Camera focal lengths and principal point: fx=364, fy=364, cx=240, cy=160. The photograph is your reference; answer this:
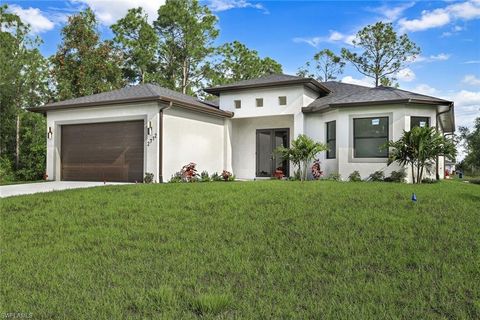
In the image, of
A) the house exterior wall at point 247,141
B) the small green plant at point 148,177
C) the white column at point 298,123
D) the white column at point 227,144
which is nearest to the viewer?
the small green plant at point 148,177

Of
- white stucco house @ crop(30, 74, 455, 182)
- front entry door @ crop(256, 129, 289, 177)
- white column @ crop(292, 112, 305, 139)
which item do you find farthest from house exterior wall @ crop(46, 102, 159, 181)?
white column @ crop(292, 112, 305, 139)

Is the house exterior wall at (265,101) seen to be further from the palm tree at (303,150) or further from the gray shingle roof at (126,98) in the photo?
the palm tree at (303,150)

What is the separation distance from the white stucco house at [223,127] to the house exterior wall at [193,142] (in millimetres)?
36

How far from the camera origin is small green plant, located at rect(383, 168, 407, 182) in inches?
494

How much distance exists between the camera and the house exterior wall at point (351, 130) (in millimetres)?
12922

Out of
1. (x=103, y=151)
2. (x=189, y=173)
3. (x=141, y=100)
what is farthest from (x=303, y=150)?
(x=103, y=151)

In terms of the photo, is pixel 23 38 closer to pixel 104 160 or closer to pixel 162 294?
pixel 104 160

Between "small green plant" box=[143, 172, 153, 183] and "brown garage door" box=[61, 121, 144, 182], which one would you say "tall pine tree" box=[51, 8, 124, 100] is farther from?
"small green plant" box=[143, 172, 153, 183]

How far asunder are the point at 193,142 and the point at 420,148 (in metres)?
8.03

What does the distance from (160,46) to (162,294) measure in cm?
3032

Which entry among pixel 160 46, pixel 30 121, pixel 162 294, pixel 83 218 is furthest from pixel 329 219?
pixel 160 46

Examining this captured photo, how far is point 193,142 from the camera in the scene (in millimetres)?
14250

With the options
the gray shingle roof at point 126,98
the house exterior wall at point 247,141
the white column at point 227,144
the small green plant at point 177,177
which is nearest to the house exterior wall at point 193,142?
the white column at point 227,144

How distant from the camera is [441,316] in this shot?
3041 millimetres
